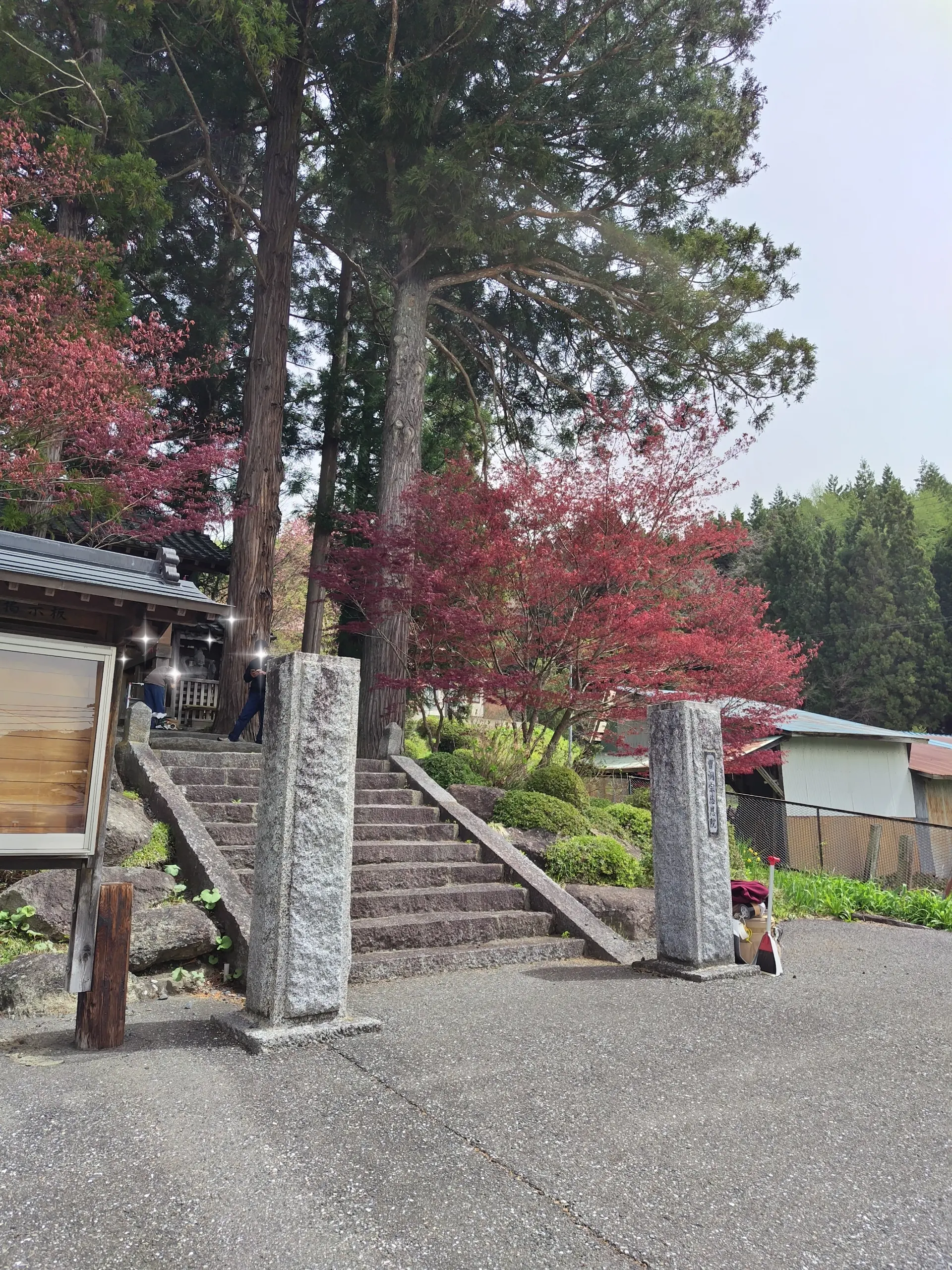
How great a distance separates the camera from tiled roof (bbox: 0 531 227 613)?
407cm

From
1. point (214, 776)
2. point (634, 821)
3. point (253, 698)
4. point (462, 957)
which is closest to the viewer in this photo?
point (462, 957)

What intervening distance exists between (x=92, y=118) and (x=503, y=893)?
10.8 m

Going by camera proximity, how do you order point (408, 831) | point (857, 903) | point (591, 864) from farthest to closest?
1. point (857, 903)
2. point (591, 864)
3. point (408, 831)

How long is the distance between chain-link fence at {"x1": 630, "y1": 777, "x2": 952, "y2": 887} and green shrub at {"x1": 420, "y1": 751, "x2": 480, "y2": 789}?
4.42m

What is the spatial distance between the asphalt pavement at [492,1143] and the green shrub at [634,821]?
497 cm

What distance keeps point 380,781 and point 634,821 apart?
3342mm

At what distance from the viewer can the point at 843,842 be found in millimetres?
15891

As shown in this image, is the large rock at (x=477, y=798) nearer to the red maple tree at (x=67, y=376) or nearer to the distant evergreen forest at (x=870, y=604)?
the red maple tree at (x=67, y=376)

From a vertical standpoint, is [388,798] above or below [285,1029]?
above

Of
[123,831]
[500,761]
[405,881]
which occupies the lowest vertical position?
[405,881]

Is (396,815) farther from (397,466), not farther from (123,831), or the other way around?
(397,466)

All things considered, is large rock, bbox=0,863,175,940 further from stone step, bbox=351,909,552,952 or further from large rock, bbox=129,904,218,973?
stone step, bbox=351,909,552,952

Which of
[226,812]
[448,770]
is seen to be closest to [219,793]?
[226,812]

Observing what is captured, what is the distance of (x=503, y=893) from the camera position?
7234mm
